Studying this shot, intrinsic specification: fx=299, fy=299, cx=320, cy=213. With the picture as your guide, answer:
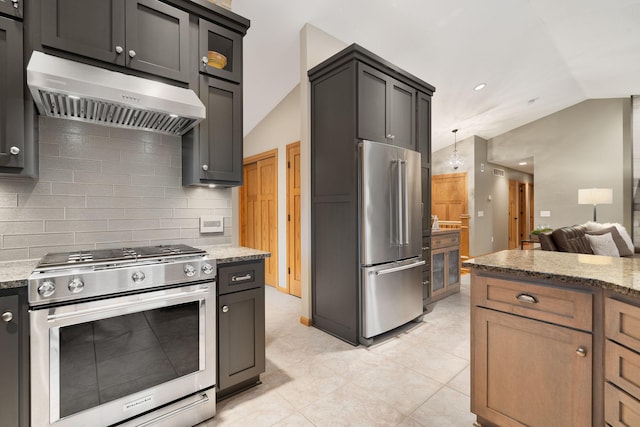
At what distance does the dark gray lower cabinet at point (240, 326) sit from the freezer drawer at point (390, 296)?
1036 millimetres

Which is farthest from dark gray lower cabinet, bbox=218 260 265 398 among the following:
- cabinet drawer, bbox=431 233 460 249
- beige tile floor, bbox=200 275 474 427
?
cabinet drawer, bbox=431 233 460 249

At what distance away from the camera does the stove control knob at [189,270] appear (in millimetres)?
1659

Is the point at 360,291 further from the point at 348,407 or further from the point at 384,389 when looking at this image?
the point at 348,407

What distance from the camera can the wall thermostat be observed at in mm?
2330

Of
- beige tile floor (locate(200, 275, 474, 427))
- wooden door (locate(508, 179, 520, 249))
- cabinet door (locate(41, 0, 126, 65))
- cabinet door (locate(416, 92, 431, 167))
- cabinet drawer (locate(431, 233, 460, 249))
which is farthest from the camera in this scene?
wooden door (locate(508, 179, 520, 249))

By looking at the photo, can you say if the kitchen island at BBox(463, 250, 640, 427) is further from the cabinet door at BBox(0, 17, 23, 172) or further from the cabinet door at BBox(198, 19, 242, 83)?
the cabinet door at BBox(0, 17, 23, 172)

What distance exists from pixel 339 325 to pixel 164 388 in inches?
63.1

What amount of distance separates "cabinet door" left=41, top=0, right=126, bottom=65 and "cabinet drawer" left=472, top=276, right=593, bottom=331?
2.41 metres

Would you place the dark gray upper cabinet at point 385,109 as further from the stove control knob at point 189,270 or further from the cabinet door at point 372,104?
the stove control knob at point 189,270

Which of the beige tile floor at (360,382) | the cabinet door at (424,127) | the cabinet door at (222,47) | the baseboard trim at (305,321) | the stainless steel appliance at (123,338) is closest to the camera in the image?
the stainless steel appliance at (123,338)

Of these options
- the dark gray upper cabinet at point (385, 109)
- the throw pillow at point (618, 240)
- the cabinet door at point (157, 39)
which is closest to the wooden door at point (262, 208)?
the dark gray upper cabinet at point (385, 109)

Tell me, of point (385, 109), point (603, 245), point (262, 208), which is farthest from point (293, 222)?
point (603, 245)

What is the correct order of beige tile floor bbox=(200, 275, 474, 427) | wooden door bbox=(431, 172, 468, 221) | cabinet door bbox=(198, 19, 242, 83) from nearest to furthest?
beige tile floor bbox=(200, 275, 474, 427) < cabinet door bbox=(198, 19, 242, 83) < wooden door bbox=(431, 172, 468, 221)

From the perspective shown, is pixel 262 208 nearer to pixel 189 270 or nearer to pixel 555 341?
pixel 189 270
